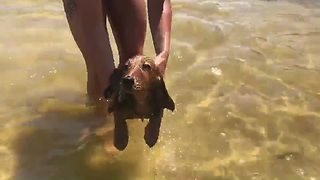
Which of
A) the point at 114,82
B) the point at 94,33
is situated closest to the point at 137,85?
the point at 114,82

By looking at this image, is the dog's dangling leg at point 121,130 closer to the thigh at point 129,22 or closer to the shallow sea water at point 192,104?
the shallow sea water at point 192,104

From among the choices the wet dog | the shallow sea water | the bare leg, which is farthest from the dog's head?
the shallow sea water

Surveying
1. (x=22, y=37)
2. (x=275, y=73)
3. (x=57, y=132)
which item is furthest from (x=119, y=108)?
(x=22, y=37)

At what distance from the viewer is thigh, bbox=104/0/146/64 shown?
3.19 metres

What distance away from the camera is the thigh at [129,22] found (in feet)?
10.5

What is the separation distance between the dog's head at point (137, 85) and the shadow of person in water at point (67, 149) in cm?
58

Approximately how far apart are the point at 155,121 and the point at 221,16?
2.75 meters

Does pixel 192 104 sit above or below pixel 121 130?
below

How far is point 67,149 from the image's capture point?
3238 mm

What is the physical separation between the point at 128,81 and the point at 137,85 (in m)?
0.05

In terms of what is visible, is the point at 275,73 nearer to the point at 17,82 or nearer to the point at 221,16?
the point at 221,16

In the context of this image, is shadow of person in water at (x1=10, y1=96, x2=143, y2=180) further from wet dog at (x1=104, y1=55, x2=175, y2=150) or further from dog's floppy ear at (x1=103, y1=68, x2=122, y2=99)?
dog's floppy ear at (x1=103, y1=68, x2=122, y2=99)

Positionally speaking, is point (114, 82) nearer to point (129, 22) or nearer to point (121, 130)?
point (121, 130)

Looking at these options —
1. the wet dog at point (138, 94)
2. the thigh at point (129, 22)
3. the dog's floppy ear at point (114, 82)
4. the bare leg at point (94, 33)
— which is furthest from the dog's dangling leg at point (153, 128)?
the thigh at point (129, 22)
